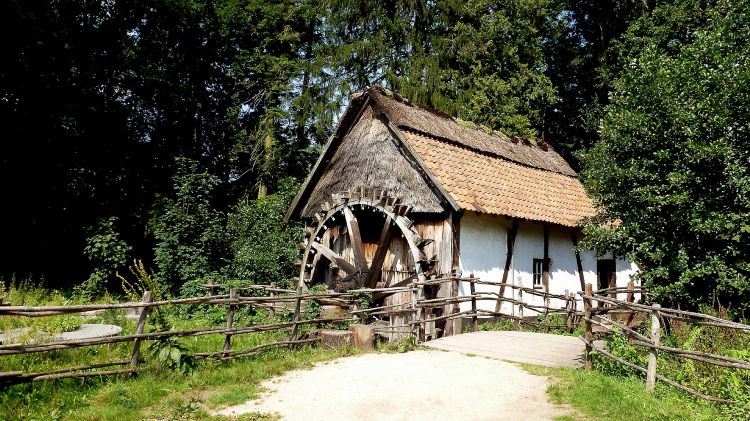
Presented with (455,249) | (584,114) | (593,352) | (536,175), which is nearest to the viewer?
(593,352)

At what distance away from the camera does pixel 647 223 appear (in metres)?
9.30

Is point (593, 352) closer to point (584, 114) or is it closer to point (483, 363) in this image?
point (483, 363)

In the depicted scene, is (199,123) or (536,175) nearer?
(536,175)

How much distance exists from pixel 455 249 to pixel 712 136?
5402 millimetres

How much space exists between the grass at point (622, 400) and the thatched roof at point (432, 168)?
536cm

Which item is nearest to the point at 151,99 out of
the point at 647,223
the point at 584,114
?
the point at 584,114

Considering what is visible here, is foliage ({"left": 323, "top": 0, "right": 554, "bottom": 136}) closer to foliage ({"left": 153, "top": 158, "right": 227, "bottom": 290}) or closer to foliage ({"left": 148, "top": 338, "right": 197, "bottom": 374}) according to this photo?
foliage ({"left": 153, "top": 158, "right": 227, "bottom": 290})

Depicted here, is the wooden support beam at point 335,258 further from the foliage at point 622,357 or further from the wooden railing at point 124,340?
the foliage at point 622,357

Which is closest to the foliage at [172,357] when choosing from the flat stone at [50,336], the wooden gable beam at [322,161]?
the flat stone at [50,336]

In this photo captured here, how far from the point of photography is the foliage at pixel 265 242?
687 inches

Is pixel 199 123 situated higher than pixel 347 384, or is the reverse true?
pixel 199 123

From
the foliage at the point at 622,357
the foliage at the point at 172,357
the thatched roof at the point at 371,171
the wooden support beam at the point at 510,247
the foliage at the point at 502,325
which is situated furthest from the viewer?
the wooden support beam at the point at 510,247

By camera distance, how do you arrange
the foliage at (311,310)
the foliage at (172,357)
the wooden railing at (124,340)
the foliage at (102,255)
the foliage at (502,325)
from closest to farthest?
the wooden railing at (124,340)
the foliage at (172,357)
the foliage at (311,310)
the foliage at (502,325)
the foliage at (102,255)

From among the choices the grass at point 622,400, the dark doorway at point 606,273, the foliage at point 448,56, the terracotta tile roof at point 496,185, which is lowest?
the grass at point 622,400
